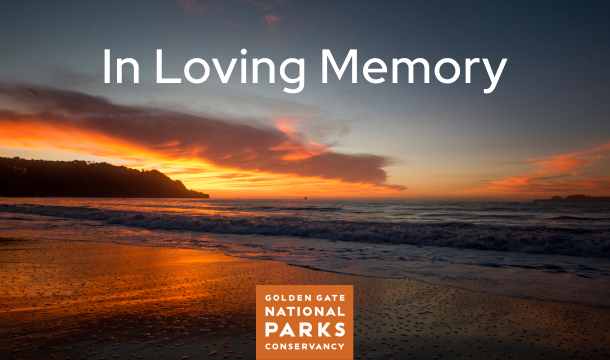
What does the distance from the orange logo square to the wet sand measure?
0.14 meters

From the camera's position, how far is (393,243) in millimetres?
13062

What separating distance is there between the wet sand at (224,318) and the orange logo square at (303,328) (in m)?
0.14

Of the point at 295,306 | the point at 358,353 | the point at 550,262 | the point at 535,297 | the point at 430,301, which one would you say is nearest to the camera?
the point at 358,353

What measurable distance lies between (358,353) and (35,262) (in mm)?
8028

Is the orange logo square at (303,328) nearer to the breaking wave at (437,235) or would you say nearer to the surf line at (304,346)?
the surf line at (304,346)

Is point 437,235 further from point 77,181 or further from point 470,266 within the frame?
A: point 77,181

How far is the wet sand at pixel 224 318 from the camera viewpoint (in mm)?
3100

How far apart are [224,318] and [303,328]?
104cm

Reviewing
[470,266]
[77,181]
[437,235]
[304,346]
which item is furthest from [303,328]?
[77,181]

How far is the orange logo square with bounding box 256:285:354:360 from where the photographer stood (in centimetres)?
328

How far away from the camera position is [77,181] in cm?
11781

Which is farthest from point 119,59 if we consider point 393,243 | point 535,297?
point 535,297

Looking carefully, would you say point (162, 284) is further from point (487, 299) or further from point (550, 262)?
point (550, 262)

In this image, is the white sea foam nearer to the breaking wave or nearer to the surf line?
the breaking wave
